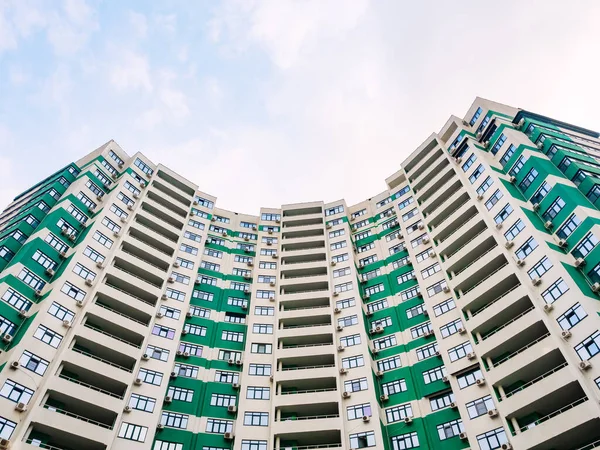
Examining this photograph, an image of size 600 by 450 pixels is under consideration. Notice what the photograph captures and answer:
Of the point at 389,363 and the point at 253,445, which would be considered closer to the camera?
the point at 253,445

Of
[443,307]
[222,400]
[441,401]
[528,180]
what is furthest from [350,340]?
[528,180]

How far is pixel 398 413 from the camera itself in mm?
37281

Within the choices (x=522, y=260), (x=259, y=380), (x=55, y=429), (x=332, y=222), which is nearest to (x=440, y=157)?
(x=332, y=222)

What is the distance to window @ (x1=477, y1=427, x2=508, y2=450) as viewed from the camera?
30.7m

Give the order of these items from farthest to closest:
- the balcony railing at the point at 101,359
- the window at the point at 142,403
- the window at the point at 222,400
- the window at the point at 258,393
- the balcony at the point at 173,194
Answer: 1. the balcony at the point at 173,194
2. the window at the point at 258,393
3. the window at the point at 222,400
4. the balcony railing at the point at 101,359
5. the window at the point at 142,403

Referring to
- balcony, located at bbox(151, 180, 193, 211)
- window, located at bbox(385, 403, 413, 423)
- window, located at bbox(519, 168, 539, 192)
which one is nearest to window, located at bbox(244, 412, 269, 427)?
window, located at bbox(385, 403, 413, 423)

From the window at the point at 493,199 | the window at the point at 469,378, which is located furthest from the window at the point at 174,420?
the window at the point at 493,199

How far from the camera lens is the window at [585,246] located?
33216mm

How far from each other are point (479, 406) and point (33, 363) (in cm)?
3191

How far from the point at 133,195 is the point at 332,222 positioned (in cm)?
2402

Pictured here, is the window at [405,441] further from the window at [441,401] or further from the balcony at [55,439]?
the balcony at [55,439]

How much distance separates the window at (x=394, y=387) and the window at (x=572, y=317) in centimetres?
1334

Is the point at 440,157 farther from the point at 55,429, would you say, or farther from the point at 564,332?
the point at 55,429

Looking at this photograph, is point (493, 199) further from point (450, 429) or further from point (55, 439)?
point (55, 439)
